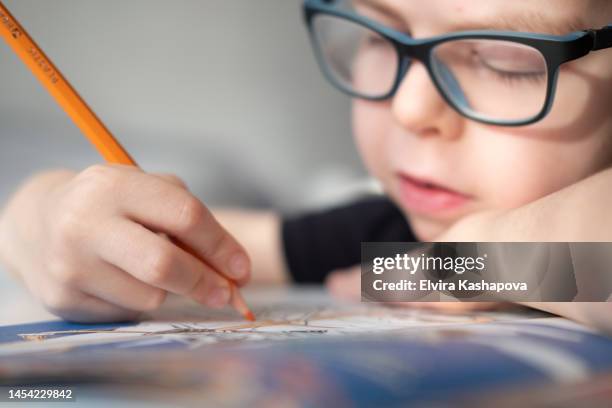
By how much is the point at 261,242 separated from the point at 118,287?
1.45 ft

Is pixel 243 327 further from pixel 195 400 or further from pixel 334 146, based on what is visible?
pixel 334 146

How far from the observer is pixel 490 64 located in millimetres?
503

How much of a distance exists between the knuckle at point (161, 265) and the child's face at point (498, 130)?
24 centimetres

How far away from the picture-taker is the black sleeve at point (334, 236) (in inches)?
32.0

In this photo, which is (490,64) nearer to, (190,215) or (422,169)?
(422,169)

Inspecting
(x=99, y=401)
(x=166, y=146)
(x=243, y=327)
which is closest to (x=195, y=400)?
(x=99, y=401)

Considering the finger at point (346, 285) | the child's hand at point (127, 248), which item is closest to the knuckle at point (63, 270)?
the child's hand at point (127, 248)

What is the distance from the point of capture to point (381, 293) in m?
0.44

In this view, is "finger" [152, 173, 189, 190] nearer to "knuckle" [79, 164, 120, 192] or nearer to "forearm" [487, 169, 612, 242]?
"knuckle" [79, 164, 120, 192]

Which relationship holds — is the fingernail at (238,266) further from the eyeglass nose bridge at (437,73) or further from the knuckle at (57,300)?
the eyeglass nose bridge at (437,73)

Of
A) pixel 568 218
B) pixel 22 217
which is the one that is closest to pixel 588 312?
pixel 568 218

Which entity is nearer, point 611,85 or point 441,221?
point 611,85

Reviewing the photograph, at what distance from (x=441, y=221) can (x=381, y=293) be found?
17 centimetres

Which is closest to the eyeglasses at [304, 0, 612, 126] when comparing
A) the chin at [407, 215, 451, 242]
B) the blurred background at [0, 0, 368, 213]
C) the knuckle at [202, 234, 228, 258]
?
the chin at [407, 215, 451, 242]
